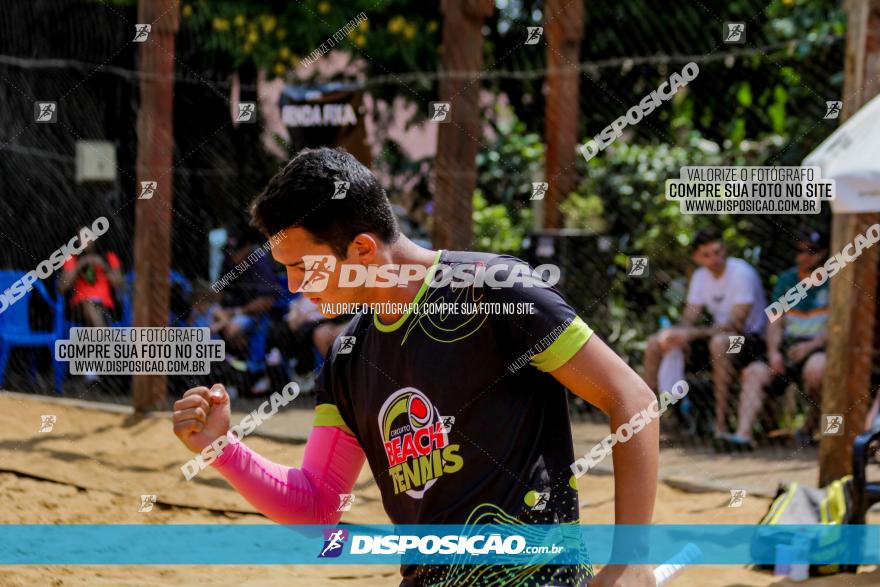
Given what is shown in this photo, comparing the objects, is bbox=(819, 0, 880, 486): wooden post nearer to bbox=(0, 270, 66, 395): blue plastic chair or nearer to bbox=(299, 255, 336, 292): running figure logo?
bbox=(299, 255, 336, 292): running figure logo

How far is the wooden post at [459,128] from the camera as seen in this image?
302 inches

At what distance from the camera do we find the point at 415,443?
236cm

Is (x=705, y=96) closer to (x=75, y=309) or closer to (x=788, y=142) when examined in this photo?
(x=788, y=142)

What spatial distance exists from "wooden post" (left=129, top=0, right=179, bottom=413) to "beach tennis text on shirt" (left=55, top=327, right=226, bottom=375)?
63cm

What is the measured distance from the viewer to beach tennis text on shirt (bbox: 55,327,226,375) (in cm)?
709

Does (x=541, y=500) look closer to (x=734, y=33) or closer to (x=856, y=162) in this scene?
(x=856, y=162)

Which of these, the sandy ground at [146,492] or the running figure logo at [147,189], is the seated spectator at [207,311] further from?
the sandy ground at [146,492]

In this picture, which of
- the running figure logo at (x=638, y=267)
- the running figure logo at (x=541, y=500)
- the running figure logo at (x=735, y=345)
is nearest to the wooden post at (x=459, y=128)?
the running figure logo at (x=638, y=267)

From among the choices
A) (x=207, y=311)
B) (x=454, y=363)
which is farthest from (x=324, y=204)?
(x=207, y=311)

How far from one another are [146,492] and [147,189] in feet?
8.46

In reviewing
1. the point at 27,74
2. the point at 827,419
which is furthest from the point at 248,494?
the point at 27,74

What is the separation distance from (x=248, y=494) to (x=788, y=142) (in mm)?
6869

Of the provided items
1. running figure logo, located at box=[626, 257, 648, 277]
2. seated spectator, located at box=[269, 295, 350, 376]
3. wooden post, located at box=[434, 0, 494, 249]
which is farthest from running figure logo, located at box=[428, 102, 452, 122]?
seated spectator, located at box=[269, 295, 350, 376]

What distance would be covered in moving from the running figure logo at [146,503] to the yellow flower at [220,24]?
19.0 feet
